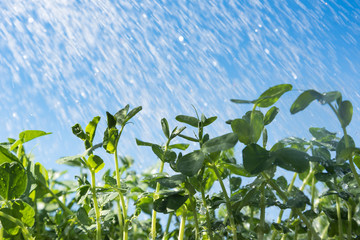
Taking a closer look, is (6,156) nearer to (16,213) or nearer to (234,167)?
(16,213)

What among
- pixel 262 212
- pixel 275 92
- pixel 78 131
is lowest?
pixel 262 212

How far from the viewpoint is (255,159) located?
1.29 ft

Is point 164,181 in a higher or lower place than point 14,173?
lower

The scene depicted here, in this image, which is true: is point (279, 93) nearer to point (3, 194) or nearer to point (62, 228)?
point (3, 194)

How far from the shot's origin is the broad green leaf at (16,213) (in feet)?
1.55

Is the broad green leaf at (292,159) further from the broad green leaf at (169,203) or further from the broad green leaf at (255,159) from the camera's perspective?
the broad green leaf at (169,203)

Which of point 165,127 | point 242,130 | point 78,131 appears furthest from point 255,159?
point 78,131

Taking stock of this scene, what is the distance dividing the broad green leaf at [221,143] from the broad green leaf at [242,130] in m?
0.01

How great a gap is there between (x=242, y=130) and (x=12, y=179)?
0.87 feet

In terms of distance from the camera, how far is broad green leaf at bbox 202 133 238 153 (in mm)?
385

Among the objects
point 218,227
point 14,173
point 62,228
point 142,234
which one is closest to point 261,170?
point 218,227

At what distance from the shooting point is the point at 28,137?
1.84ft

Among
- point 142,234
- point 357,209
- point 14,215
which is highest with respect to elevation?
point 14,215

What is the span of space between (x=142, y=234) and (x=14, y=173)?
1.45 ft
